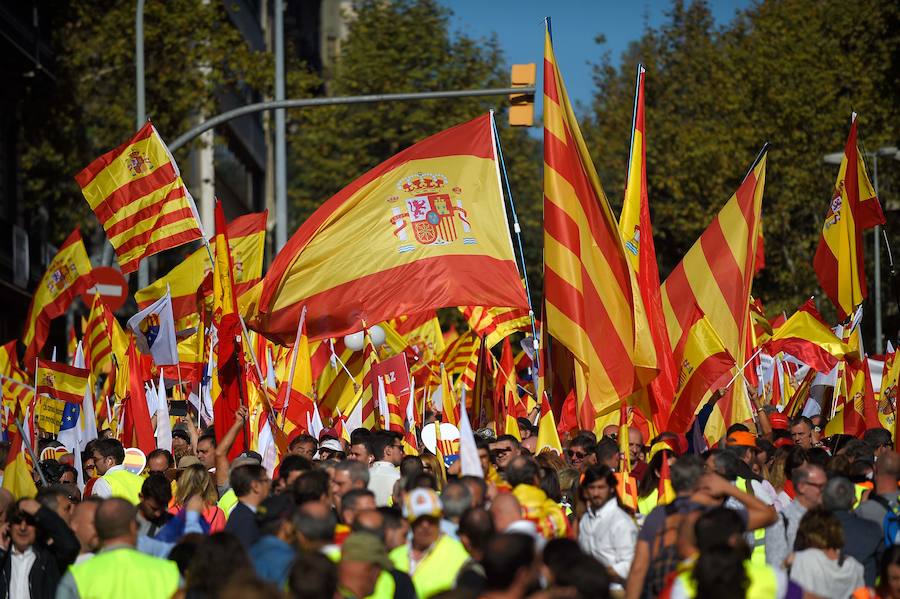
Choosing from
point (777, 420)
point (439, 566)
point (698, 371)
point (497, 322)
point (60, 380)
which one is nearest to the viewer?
point (439, 566)

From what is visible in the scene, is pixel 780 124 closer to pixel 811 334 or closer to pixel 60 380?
pixel 811 334

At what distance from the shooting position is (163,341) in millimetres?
14289

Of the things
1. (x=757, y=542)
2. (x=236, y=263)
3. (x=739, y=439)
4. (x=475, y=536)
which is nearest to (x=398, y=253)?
(x=739, y=439)

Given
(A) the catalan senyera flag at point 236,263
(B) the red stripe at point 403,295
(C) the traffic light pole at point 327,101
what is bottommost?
(B) the red stripe at point 403,295

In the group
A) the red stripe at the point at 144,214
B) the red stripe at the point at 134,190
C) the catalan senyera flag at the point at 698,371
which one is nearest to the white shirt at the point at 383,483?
the catalan senyera flag at the point at 698,371

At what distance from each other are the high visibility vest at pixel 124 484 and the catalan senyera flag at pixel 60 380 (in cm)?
445

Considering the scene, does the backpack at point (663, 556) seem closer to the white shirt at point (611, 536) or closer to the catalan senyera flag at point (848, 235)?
the white shirt at point (611, 536)

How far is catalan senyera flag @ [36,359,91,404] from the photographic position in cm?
1453

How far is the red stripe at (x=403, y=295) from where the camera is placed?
12.8m

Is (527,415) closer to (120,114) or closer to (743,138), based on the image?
(120,114)

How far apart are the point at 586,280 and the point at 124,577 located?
5.86 metres

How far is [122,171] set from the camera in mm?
15281

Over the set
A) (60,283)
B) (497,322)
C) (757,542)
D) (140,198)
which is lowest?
(757,542)

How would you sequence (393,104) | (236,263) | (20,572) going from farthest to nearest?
1. (393,104)
2. (236,263)
3. (20,572)
